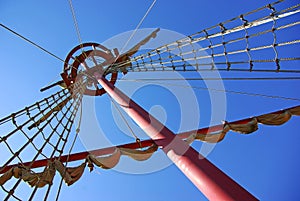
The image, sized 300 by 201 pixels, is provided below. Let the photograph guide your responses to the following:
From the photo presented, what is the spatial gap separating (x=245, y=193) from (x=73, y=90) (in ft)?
19.4

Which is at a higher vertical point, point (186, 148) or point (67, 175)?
point (67, 175)

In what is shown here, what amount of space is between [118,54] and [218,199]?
19.8ft

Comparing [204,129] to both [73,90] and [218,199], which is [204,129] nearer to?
[218,199]

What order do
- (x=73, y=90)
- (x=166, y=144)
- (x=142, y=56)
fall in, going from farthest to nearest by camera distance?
(x=73, y=90), (x=142, y=56), (x=166, y=144)

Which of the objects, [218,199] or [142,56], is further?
[142,56]

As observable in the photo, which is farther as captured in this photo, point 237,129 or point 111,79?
point 111,79

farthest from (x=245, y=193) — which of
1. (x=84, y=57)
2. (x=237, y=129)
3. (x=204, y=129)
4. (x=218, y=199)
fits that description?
(x=84, y=57)

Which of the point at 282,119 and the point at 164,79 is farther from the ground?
the point at 164,79

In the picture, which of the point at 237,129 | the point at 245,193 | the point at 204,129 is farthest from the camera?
the point at 204,129

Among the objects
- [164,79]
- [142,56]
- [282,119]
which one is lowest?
[282,119]

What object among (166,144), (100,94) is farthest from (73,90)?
(166,144)

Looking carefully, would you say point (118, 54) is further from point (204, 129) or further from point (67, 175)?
point (67, 175)

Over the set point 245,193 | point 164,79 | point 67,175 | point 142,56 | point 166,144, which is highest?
point 142,56

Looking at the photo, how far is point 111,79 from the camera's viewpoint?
7945 millimetres
